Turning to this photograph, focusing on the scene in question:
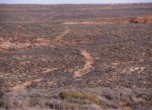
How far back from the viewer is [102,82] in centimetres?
1773

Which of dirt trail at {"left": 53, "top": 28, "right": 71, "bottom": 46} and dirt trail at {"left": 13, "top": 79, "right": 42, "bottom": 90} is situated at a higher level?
dirt trail at {"left": 53, "top": 28, "right": 71, "bottom": 46}

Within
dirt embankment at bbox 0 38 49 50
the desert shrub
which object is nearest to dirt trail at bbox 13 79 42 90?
the desert shrub

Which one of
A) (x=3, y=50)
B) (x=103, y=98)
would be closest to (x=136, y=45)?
(x=3, y=50)

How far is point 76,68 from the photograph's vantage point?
20.9 m

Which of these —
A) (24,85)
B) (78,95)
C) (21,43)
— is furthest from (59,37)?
(78,95)

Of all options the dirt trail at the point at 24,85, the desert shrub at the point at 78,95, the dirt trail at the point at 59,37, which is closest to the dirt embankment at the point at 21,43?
the dirt trail at the point at 59,37

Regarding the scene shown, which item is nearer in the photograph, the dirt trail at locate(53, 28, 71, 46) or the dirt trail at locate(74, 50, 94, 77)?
the dirt trail at locate(74, 50, 94, 77)

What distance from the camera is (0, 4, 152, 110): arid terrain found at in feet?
45.5

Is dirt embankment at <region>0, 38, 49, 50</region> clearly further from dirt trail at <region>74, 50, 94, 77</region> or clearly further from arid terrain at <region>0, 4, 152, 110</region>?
dirt trail at <region>74, 50, 94, 77</region>

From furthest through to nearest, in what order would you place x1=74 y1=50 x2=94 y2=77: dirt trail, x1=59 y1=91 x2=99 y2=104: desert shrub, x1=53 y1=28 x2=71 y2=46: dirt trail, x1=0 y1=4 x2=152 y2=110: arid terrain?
x1=53 y1=28 x2=71 y2=46: dirt trail, x1=74 y1=50 x2=94 y2=77: dirt trail, x1=59 y1=91 x2=99 y2=104: desert shrub, x1=0 y1=4 x2=152 y2=110: arid terrain

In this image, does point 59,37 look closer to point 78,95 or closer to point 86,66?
point 86,66

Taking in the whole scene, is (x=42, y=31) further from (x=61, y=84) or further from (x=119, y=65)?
(x=61, y=84)

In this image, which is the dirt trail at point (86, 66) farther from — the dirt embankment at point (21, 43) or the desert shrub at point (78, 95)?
the dirt embankment at point (21, 43)

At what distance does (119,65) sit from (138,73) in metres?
2.26
